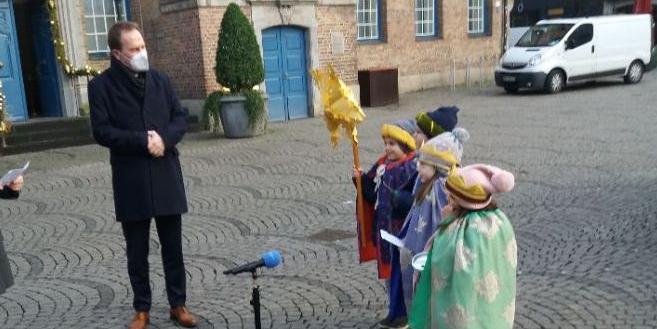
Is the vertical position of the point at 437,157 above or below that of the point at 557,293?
above

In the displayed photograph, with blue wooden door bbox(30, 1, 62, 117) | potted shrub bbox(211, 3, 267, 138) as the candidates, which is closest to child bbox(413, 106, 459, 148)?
potted shrub bbox(211, 3, 267, 138)

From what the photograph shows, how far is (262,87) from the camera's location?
1523 cm

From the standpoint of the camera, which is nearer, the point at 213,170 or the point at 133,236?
the point at 133,236

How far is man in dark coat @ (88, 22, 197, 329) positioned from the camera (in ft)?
12.8

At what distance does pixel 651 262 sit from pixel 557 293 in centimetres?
110

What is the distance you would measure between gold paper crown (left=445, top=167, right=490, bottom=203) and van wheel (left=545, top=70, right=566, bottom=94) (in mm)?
16905

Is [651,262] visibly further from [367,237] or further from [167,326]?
[167,326]

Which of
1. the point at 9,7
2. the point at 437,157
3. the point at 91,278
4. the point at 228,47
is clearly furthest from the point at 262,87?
the point at 437,157

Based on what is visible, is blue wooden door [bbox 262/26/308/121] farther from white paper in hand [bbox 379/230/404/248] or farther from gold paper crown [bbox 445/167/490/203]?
gold paper crown [bbox 445/167/490/203]

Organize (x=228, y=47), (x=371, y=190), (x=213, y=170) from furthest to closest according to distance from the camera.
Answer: (x=228, y=47) < (x=213, y=170) < (x=371, y=190)

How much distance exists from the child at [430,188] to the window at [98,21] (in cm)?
1222

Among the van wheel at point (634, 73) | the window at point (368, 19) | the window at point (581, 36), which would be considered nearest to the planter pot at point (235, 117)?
the window at point (368, 19)

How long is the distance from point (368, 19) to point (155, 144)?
55.2ft

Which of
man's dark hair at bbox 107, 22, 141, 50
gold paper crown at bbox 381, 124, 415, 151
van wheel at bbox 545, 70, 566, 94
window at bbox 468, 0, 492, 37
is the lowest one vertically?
van wheel at bbox 545, 70, 566, 94
